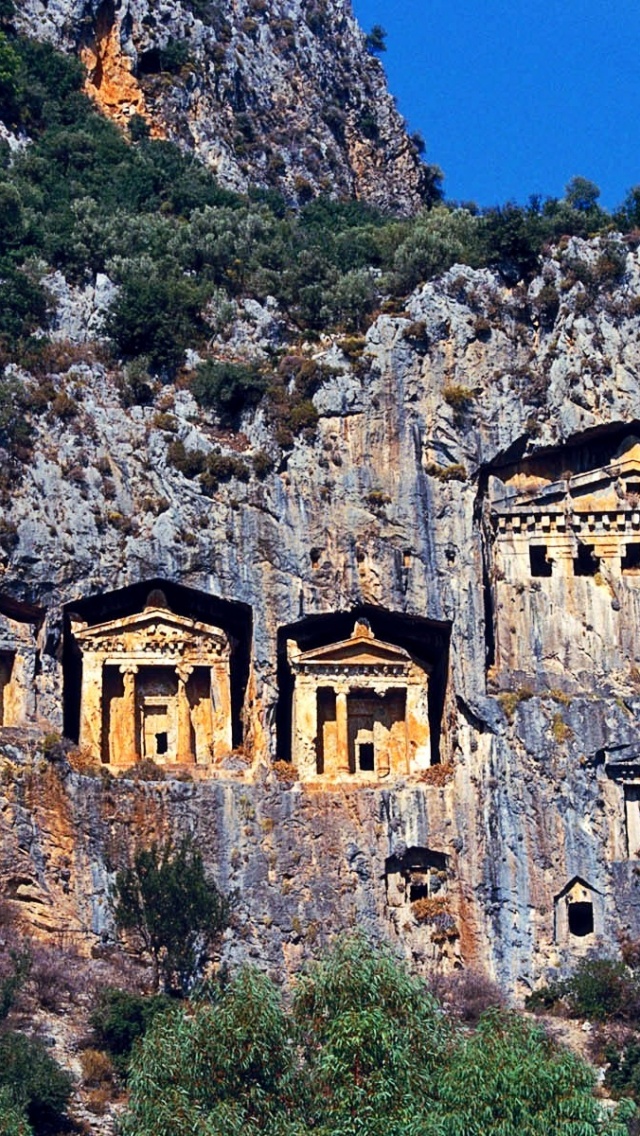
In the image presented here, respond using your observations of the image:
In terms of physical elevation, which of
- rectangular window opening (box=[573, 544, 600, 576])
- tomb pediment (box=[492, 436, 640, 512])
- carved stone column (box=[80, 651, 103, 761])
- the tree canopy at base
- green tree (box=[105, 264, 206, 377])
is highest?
green tree (box=[105, 264, 206, 377])

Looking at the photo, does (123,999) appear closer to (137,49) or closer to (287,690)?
(287,690)

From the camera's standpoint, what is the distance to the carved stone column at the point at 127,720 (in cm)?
6109

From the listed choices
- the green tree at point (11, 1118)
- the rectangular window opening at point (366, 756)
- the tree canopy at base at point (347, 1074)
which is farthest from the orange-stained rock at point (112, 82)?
the tree canopy at base at point (347, 1074)

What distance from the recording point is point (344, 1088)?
4094 centimetres

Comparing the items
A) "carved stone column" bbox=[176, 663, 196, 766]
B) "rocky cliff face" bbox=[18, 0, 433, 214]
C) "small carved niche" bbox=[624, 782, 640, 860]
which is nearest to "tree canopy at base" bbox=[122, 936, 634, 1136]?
"small carved niche" bbox=[624, 782, 640, 860]

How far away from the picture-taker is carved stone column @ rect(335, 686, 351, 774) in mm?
61344

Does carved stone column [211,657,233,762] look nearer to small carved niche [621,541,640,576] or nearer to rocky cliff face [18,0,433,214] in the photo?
small carved niche [621,541,640,576]

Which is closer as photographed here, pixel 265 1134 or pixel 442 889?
pixel 265 1134

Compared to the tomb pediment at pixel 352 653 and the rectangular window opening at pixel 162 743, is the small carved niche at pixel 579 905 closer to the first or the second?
the tomb pediment at pixel 352 653

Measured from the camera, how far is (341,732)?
61.5 m

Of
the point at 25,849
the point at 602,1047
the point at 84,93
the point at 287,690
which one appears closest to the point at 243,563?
the point at 287,690

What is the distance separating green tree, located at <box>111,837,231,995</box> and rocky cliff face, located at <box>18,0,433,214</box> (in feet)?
120

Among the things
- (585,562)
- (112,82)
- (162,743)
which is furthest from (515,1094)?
(112,82)

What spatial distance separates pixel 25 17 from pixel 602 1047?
4872cm
